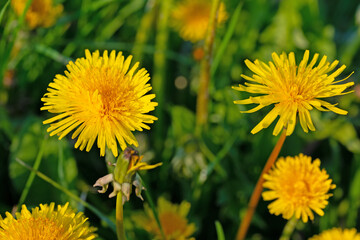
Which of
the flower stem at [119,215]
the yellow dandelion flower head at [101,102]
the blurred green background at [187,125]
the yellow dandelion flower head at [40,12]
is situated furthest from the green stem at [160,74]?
the flower stem at [119,215]

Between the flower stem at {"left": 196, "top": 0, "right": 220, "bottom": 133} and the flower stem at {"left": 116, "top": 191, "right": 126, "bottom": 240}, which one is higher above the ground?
the flower stem at {"left": 196, "top": 0, "right": 220, "bottom": 133}

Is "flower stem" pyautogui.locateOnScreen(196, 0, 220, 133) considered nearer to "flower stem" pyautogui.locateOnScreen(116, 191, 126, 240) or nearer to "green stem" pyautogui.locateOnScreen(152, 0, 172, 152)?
"green stem" pyautogui.locateOnScreen(152, 0, 172, 152)

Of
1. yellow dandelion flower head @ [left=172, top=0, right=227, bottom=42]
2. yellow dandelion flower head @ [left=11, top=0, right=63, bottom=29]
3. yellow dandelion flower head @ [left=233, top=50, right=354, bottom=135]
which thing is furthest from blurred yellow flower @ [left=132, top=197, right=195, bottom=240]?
yellow dandelion flower head @ [left=11, top=0, right=63, bottom=29]

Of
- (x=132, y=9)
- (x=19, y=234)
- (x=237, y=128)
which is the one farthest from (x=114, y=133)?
(x=132, y=9)

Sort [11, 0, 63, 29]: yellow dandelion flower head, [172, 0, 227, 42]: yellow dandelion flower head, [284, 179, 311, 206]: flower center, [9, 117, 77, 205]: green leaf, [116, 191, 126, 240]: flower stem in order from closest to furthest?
[116, 191, 126, 240]: flower stem → [284, 179, 311, 206]: flower center → [9, 117, 77, 205]: green leaf → [11, 0, 63, 29]: yellow dandelion flower head → [172, 0, 227, 42]: yellow dandelion flower head

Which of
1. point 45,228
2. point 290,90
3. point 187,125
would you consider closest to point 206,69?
point 187,125

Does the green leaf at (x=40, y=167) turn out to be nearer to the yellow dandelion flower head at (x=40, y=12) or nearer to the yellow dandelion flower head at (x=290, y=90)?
the yellow dandelion flower head at (x=40, y=12)

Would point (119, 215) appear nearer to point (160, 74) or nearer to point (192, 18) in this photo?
point (160, 74)

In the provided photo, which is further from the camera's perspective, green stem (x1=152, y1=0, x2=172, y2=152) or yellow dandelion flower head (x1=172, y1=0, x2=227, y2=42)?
yellow dandelion flower head (x1=172, y1=0, x2=227, y2=42)
